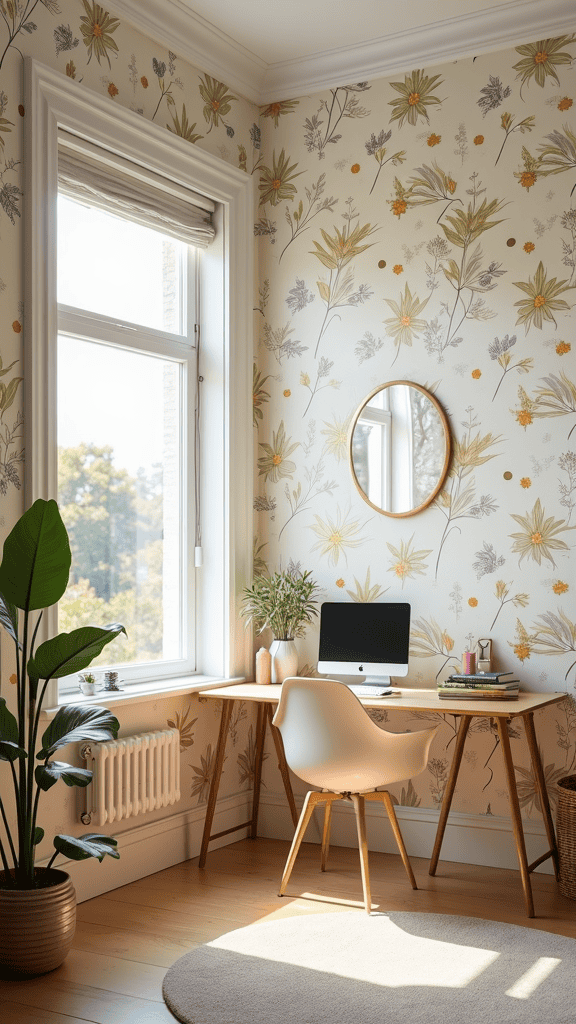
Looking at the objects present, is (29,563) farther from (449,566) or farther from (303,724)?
(449,566)

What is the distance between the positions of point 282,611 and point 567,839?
1358mm

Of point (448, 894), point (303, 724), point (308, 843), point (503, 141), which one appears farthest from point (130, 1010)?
point (503, 141)

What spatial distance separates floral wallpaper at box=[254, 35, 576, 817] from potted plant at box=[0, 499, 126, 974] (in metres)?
1.56

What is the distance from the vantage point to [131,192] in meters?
3.65

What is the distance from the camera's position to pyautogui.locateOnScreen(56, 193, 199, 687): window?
3.48m

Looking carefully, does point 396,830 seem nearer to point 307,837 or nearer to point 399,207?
point 307,837

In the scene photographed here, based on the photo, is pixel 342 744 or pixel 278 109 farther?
pixel 278 109

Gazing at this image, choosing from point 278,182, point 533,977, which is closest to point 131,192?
point 278,182

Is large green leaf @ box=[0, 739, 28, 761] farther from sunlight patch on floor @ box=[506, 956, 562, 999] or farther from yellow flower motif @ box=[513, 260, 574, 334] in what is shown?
yellow flower motif @ box=[513, 260, 574, 334]

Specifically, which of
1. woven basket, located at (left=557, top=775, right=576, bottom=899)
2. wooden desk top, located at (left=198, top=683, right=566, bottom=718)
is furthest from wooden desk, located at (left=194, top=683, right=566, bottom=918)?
woven basket, located at (left=557, top=775, right=576, bottom=899)

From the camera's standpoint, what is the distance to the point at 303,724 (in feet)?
10.3

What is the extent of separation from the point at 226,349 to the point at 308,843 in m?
2.09

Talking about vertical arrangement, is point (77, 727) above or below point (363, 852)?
above

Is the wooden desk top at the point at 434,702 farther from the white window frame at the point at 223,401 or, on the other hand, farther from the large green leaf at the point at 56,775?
the large green leaf at the point at 56,775
